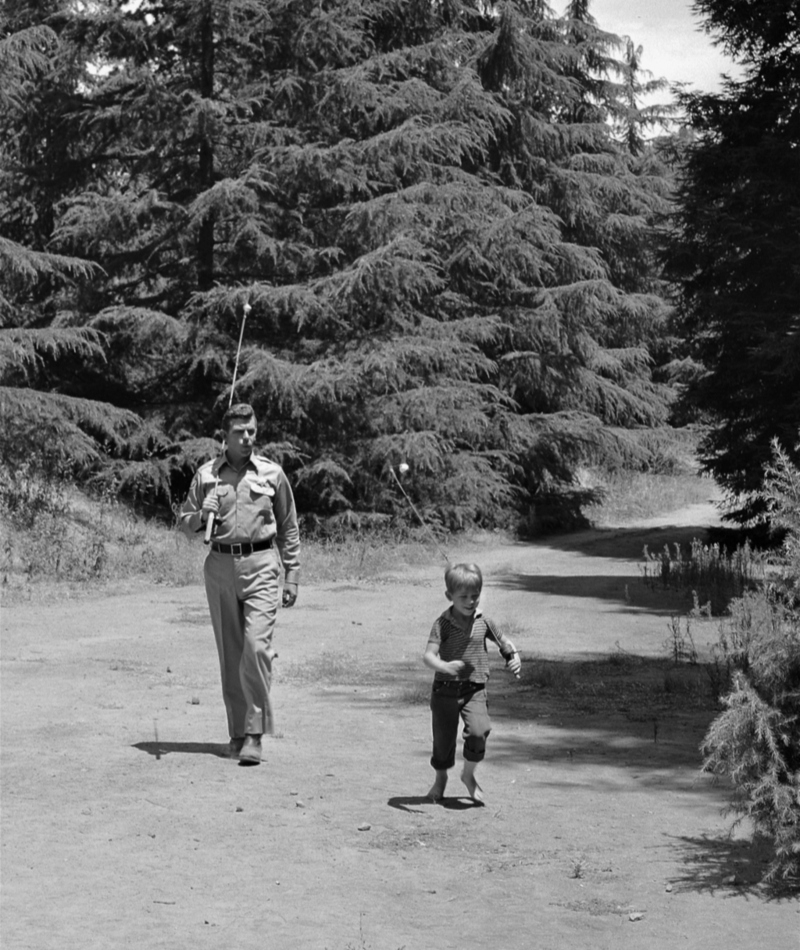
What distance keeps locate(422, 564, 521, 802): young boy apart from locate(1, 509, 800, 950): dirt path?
1.04ft

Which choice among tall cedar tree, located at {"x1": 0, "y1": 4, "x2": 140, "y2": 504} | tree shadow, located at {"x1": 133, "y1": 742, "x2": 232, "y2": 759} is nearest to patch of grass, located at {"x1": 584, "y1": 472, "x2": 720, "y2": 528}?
tall cedar tree, located at {"x1": 0, "y1": 4, "x2": 140, "y2": 504}

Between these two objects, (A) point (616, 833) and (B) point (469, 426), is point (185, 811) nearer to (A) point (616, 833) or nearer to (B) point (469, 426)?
(A) point (616, 833)

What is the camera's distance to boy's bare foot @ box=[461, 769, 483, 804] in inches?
305

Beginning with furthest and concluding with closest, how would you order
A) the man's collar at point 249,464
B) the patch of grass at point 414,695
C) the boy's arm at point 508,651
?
the patch of grass at point 414,695
the man's collar at point 249,464
the boy's arm at point 508,651

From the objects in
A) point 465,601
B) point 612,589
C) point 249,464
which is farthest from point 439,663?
point 612,589

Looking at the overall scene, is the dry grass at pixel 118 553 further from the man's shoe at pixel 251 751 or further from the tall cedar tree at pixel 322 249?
the man's shoe at pixel 251 751

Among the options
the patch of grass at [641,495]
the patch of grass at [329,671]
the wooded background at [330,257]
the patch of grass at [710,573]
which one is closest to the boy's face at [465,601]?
the patch of grass at [329,671]

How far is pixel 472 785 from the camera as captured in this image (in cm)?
779

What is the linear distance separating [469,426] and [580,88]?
13.4 meters

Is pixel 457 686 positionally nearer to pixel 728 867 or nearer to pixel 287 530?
pixel 728 867

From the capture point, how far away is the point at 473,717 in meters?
7.66

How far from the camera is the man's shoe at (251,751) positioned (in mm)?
8688

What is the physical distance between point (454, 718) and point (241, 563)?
6.40 ft

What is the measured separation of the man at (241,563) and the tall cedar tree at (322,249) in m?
13.2
